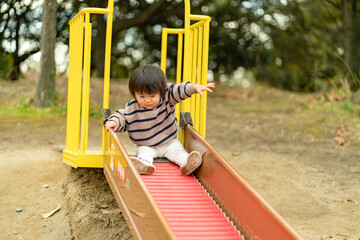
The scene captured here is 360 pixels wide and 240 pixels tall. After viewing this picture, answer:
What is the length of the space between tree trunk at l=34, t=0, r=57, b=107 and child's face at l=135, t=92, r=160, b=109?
187 inches

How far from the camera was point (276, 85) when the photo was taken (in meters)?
14.1

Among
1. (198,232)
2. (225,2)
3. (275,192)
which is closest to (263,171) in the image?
(275,192)

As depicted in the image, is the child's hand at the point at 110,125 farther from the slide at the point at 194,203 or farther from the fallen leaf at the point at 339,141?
the fallen leaf at the point at 339,141

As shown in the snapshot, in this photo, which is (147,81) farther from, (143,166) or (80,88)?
(80,88)

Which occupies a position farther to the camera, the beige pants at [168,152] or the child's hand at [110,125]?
the beige pants at [168,152]

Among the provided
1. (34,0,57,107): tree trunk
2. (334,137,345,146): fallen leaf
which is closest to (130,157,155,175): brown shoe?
(334,137,345,146): fallen leaf

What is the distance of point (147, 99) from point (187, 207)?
1.01 m

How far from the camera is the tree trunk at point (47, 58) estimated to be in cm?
817

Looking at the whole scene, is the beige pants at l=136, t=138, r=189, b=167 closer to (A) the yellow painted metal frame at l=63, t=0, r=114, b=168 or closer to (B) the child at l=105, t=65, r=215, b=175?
(B) the child at l=105, t=65, r=215, b=175

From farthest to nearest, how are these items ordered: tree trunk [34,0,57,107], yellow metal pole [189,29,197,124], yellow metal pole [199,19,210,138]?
1. tree trunk [34,0,57,107]
2. yellow metal pole [189,29,197,124]
3. yellow metal pole [199,19,210,138]

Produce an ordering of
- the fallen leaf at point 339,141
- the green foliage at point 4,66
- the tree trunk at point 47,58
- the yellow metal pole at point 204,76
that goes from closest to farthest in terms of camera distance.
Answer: the yellow metal pole at point 204,76, the fallen leaf at point 339,141, the tree trunk at point 47,58, the green foliage at point 4,66

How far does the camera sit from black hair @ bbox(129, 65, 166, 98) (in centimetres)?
385

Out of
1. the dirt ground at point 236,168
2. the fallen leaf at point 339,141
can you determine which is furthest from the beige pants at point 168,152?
the fallen leaf at point 339,141

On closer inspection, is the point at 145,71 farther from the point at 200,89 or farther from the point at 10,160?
the point at 10,160
